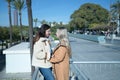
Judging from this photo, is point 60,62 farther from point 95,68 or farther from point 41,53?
point 95,68

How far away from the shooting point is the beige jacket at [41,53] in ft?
18.6

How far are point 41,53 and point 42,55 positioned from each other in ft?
0.17

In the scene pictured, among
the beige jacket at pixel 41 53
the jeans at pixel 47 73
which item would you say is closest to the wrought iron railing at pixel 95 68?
the jeans at pixel 47 73

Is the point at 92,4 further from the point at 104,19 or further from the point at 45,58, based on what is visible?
the point at 45,58

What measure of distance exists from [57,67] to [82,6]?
98418 mm

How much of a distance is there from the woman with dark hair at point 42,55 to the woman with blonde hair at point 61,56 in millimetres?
138

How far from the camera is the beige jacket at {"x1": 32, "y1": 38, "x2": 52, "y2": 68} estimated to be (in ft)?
18.6

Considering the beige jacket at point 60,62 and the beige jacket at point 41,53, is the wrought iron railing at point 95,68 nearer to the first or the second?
the beige jacket at point 60,62

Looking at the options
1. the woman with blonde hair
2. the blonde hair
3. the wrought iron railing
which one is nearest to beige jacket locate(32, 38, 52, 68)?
the woman with blonde hair

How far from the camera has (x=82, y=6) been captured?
103 m

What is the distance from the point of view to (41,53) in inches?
223

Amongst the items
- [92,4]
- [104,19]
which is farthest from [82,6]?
[104,19]

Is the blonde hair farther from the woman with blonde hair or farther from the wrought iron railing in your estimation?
the wrought iron railing

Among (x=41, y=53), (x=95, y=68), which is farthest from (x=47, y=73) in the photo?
(x=95, y=68)
